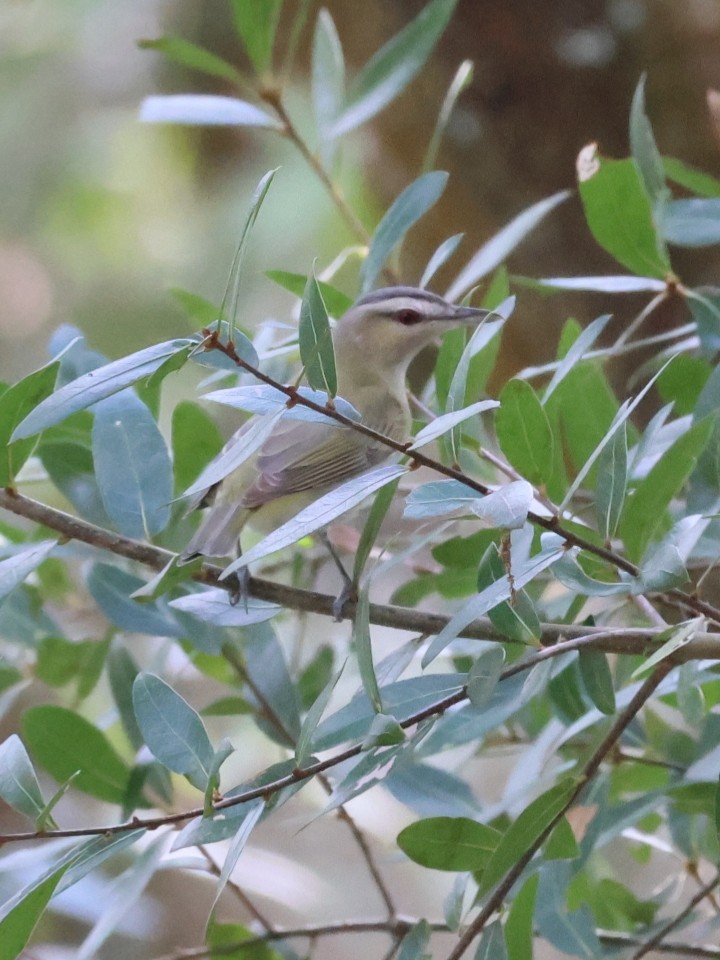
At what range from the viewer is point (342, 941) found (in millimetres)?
2898

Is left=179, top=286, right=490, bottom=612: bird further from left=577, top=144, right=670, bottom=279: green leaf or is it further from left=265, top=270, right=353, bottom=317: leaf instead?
left=577, top=144, right=670, bottom=279: green leaf

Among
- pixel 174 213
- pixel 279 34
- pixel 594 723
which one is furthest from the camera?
pixel 174 213

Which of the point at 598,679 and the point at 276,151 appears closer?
the point at 598,679

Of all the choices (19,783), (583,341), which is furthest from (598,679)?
(19,783)

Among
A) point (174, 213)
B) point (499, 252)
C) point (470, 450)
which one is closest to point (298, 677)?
point (470, 450)

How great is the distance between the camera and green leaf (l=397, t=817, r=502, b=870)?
0.74 metres

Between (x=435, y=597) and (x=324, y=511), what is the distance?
2.37 ft

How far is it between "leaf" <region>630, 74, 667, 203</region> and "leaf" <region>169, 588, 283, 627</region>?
50 centimetres

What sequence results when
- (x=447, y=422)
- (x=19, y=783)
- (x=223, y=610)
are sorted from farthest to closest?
1. (x=223, y=610)
2. (x=19, y=783)
3. (x=447, y=422)

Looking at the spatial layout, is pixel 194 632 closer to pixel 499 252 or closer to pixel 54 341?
pixel 54 341

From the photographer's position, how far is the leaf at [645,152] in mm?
900

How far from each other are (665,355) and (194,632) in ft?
1.66

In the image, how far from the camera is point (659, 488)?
0.70m

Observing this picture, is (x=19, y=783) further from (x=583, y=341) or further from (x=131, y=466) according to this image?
(x=583, y=341)
